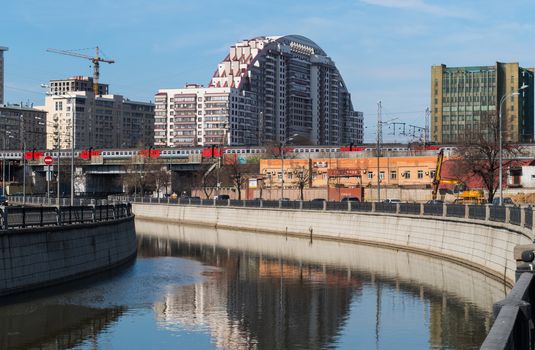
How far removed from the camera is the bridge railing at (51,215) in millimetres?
35656

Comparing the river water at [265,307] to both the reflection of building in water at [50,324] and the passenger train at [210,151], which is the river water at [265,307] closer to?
the reflection of building in water at [50,324]

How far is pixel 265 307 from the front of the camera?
117ft

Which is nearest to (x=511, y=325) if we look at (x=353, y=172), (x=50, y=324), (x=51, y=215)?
(x=50, y=324)

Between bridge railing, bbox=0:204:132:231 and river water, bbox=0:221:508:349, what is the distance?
10.2 feet

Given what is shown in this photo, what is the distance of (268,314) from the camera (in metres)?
33.7

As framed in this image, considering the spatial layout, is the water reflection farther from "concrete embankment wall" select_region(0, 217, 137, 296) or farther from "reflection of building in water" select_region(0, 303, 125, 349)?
"concrete embankment wall" select_region(0, 217, 137, 296)

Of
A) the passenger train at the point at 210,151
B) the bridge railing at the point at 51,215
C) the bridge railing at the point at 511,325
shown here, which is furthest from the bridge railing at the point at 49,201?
the bridge railing at the point at 511,325

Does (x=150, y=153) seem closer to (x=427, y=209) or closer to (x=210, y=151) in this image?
(x=210, y=151)

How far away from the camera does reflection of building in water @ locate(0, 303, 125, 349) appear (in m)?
27.8

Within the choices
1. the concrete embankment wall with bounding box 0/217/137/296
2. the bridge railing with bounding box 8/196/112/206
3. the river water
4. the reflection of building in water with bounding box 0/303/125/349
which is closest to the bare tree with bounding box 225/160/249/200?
the bridge railing with bounding box 8/196/112/206

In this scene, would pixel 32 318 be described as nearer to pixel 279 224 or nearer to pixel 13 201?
pixel 279 224

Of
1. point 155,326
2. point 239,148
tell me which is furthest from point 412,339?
point 239,148

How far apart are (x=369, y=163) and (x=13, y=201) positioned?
48939 mm

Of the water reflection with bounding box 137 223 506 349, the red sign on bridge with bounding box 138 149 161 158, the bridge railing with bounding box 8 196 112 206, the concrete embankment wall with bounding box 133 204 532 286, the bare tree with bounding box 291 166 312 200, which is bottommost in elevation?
the water reflection with bounding box 137 223 506 349
